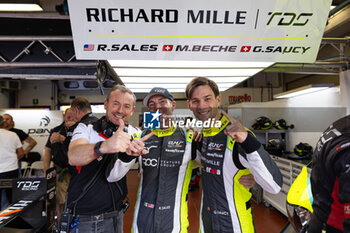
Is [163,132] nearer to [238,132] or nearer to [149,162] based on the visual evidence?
[149,162]

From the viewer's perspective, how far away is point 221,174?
1.42 meters

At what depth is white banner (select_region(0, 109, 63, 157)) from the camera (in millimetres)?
6309

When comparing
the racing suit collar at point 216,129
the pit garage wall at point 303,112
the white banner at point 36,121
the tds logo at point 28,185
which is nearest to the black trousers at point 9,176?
the tds logo at point 28,185

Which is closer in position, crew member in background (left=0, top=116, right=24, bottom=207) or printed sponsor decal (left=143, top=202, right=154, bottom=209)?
printed sponsor decal (left=143, top=202, right=154, bottom=209)

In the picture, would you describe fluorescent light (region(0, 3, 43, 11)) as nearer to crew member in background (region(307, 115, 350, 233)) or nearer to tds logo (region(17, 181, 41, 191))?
tds logo (region(17, 181, 41, 191))

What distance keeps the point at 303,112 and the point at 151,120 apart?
15.1 feet

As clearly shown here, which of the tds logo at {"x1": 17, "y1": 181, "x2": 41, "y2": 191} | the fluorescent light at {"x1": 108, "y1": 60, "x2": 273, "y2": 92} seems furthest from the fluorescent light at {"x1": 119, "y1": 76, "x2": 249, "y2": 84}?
the tds logo at {"x1": 17, "y1": 181, "x2": 41, "y2": 191}

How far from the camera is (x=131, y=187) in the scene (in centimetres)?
608

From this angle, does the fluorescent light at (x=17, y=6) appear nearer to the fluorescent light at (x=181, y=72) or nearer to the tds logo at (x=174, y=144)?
the fluorescent light at (x=181, y=72)

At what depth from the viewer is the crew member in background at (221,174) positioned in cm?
138

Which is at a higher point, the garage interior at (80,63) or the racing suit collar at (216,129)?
the garage interior at (80,63)

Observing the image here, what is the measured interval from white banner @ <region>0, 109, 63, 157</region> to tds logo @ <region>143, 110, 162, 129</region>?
5744mm

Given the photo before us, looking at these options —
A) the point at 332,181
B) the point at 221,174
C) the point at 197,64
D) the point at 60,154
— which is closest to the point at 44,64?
the point at 60,154

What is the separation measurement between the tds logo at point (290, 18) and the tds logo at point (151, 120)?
3.57 feet
